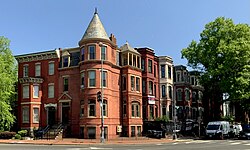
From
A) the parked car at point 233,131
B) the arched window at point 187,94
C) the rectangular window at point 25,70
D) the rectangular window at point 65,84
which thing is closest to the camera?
the rectangular window at point 65,84

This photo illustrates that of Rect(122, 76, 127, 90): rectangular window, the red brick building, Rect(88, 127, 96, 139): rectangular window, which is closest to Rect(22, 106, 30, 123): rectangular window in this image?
the red brick building

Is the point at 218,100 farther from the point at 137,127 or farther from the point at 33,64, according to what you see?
the point at 33,64

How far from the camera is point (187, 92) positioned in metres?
62.1

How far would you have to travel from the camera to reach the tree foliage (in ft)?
150

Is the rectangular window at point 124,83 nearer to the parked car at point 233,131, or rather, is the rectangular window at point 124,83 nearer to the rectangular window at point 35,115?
the rectangular window at point 35,115

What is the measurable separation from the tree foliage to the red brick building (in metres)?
8.73

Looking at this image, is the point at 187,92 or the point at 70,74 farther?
the point at 187,92

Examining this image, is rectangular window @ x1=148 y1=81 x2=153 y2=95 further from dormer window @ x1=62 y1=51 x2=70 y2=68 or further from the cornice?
the cornice

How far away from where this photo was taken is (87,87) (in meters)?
42.0

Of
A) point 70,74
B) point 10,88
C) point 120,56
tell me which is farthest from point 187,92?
point 10,88

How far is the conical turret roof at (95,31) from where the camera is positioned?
140ft

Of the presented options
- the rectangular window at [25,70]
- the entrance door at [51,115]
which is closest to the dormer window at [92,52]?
the entrance door at [51,115]

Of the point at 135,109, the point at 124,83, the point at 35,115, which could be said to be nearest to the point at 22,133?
the point at 35,115

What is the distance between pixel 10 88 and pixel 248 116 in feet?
195
